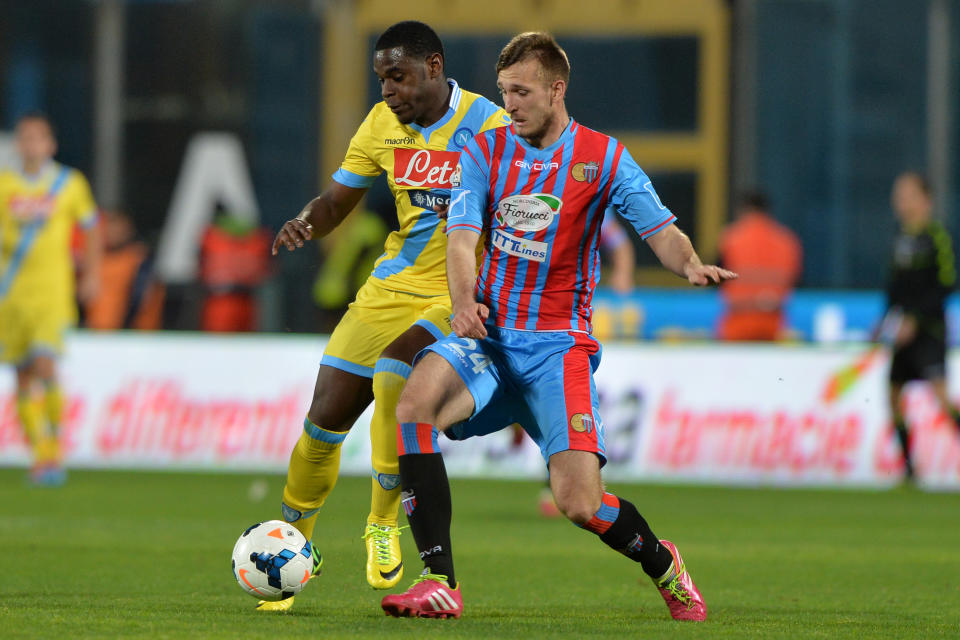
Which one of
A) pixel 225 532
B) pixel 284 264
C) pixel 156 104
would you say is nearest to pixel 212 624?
pixel 225 532

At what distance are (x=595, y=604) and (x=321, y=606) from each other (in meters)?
1.04

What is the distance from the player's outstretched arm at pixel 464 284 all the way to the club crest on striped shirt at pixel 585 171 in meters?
0.41

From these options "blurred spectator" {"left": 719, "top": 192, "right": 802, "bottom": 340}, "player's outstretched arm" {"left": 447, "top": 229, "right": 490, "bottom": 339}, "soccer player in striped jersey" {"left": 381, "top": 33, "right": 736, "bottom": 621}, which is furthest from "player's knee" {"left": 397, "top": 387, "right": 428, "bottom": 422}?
"blurred spectator" {"left": 719, "top": 192, "right": 802, "bottom": 340}

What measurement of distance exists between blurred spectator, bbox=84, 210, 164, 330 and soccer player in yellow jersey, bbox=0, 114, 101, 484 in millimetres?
5385

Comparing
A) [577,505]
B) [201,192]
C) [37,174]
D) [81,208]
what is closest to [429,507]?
[577,505]

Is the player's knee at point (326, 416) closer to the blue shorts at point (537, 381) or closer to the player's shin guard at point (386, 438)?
the player's shin guard at point (386, 438)

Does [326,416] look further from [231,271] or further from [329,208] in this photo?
[231,271]

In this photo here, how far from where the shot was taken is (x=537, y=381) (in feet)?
18.7

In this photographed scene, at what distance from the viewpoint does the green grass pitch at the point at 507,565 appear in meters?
5.51

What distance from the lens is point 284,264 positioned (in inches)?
734

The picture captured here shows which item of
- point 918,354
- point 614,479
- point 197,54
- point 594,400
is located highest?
point 197,54

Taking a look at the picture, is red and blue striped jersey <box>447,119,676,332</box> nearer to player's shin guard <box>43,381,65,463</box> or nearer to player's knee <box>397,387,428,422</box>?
player's knee <box>397,387,428,422</box>

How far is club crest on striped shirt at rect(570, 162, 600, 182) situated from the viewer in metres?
5.75

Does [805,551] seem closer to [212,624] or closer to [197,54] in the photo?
[212,624]
